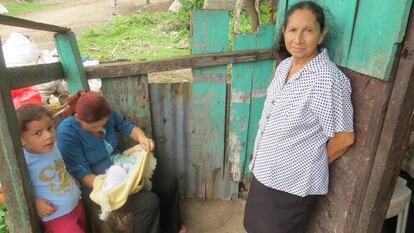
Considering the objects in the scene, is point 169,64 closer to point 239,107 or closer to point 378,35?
point 239,107

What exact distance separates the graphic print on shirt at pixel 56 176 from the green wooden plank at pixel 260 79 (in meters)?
1.63

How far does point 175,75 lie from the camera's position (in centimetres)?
534

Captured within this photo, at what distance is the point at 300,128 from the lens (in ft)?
6.08

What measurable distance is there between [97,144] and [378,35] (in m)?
1.95

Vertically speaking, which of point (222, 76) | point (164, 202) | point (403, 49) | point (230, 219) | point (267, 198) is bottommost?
point (230, 219)

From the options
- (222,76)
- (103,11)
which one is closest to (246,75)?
(222,76)

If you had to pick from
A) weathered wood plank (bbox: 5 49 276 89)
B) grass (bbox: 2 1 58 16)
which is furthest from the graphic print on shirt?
grass (bbox: 2 1 58 16)

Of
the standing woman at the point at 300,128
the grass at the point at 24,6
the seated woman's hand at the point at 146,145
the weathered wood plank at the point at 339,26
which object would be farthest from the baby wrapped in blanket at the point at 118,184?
the grass at the point at 24,6

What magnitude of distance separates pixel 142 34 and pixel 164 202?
667 cm

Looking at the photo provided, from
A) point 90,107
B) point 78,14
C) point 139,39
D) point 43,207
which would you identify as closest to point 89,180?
point 43,207

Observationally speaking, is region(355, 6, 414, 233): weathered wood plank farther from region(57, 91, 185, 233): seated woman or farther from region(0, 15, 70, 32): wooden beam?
region(0, 15, 70, 32): wooden beam

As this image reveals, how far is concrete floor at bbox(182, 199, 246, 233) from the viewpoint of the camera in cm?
324

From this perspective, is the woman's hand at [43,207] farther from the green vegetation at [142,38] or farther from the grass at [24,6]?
the grass at [24,6]

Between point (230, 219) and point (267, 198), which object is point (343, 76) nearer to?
point (267, 198)
